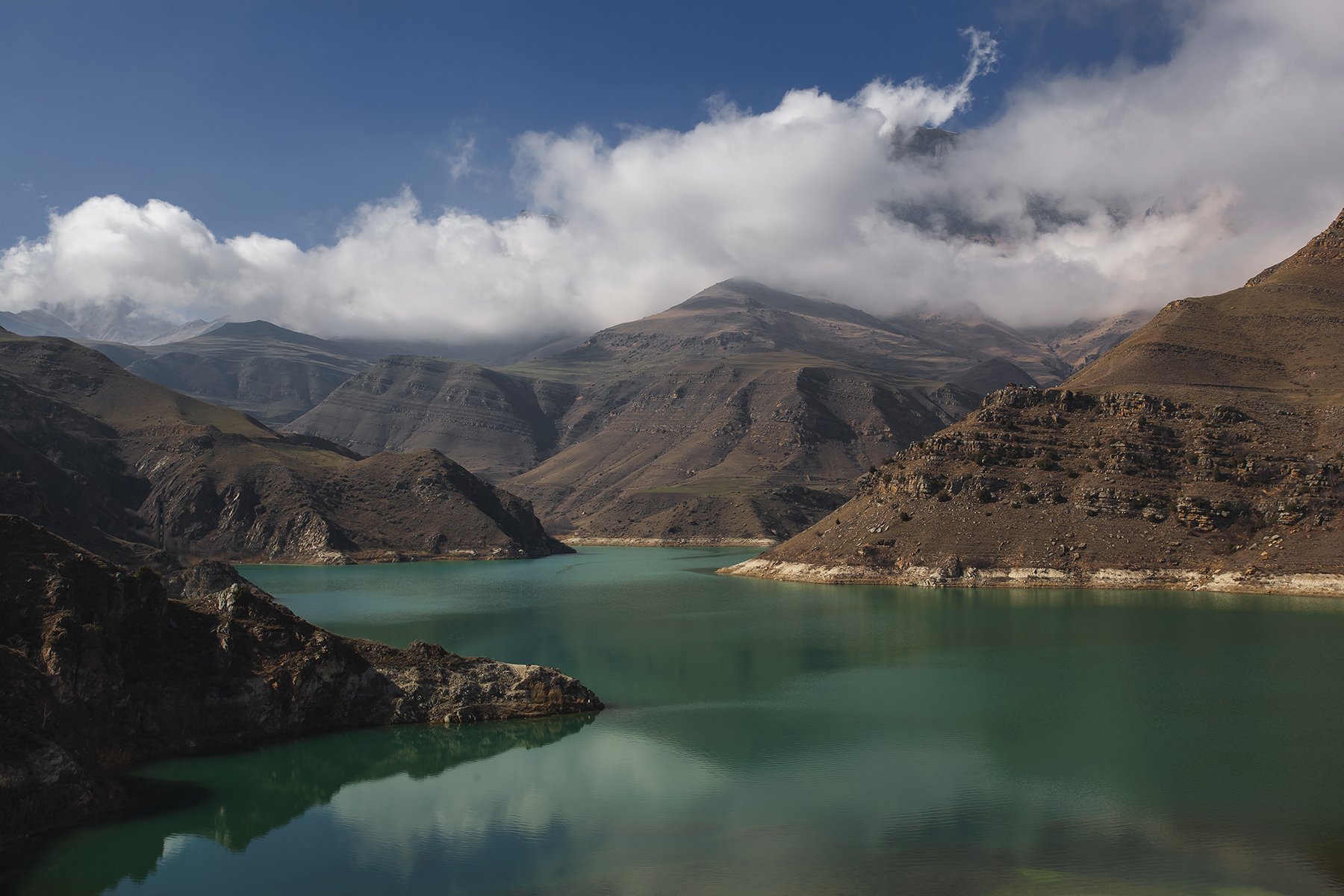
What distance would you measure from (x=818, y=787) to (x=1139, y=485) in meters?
82.8

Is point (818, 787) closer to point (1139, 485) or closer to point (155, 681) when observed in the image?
point (155, 681)

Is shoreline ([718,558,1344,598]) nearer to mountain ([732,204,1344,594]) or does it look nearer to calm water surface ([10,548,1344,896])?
mountain ([732,204,1344,594])

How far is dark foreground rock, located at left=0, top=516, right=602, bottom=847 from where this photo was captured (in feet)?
94.2

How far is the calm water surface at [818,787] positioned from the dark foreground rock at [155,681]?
4.25 ft

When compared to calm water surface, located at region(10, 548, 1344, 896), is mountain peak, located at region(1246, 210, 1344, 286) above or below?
above

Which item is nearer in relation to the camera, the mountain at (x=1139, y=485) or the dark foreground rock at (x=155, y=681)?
the dark foreground rock at (x=155, y=681)

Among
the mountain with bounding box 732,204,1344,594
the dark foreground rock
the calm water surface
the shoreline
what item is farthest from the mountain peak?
the dark foreground rock

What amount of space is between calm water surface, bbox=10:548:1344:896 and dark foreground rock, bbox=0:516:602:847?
4.25ft

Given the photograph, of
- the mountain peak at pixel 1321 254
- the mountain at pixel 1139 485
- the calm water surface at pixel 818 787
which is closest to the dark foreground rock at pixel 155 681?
the calm water surface at pixel 818 787

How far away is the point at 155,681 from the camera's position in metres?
37.2

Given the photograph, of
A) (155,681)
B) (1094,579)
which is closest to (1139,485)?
(1094,579)

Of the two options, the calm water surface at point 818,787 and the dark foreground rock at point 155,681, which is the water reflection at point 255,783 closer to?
the calm water surface at point 818,787

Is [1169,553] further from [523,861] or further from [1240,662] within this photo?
[523,861]

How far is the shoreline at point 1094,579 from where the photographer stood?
86.9 m
